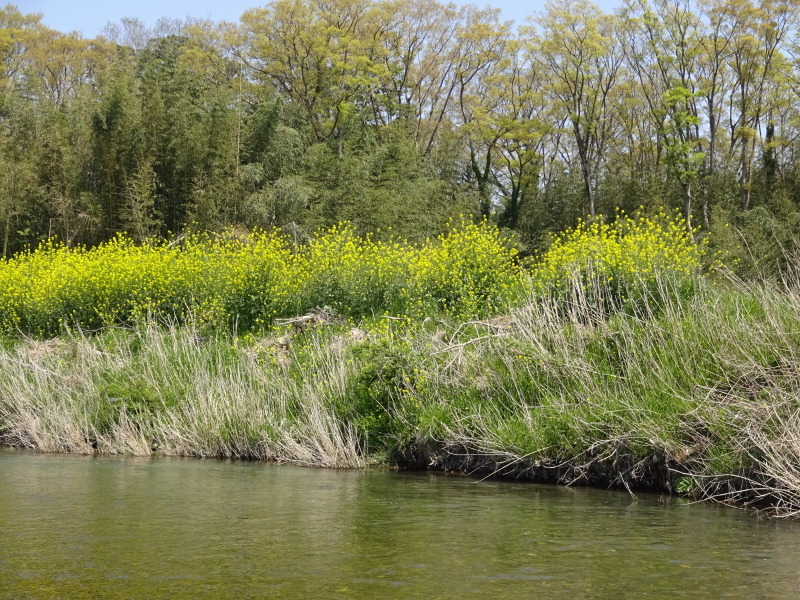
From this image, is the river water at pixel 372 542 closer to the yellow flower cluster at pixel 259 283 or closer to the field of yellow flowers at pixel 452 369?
the field of yellow flowers at pixel 452 369

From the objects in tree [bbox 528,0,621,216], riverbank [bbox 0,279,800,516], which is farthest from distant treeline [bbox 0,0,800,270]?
riverbank [bbox 0,279,800,516]

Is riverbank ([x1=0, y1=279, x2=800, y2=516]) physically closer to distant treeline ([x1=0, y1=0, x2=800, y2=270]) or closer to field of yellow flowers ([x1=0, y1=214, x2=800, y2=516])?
field of yellow flowers ([x1=0, y1=214, x2=800, y2=516])

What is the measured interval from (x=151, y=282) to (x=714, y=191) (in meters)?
35.2

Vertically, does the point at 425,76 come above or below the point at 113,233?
above

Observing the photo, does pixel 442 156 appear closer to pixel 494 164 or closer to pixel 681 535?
pixel 494 164

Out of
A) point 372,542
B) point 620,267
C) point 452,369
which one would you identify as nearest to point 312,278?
point 620,267

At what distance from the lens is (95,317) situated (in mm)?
22906

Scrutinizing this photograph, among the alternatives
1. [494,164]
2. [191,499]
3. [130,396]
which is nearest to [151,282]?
[130,396]

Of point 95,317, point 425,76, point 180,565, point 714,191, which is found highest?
point 425,76

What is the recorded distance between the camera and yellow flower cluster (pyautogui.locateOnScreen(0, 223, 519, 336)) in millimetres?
19328

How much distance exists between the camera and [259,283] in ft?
68.8

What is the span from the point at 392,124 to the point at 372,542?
4664cm

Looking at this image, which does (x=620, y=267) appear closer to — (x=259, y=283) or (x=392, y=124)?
(x=259, y=283)

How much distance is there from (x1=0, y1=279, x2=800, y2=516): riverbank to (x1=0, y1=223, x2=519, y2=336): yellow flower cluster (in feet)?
6.16
